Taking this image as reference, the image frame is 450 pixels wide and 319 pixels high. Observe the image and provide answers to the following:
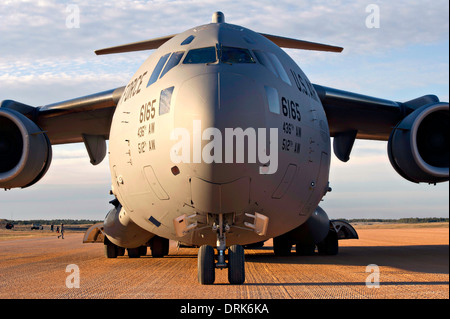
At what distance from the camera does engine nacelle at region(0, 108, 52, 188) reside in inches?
394

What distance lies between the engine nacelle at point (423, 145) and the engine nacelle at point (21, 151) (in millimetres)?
6726

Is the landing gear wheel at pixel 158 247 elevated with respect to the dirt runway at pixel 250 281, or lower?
lower

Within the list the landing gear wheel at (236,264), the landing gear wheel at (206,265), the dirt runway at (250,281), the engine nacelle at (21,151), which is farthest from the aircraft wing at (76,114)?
the landing gear wheel at (236,264)

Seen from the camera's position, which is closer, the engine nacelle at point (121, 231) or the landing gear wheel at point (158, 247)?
the engine nacelle at point (121, 231)

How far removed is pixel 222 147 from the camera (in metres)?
6.25

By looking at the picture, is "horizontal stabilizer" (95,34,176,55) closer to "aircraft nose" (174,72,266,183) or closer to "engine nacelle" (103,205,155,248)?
"engine nacelle" (103,205,155,248)

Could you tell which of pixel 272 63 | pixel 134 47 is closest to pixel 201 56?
pixel 272 63

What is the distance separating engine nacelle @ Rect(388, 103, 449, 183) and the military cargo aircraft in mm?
25

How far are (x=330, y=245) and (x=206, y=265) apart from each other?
7.69m

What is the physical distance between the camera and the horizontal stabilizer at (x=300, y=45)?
39.0 ft

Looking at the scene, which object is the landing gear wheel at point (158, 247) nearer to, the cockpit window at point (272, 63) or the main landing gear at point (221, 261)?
the main landing gear at point (221, 261)

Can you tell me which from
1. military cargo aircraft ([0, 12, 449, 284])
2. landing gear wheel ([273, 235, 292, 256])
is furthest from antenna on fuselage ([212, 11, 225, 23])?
landing gear wheel ([273, 235, 292, 256])

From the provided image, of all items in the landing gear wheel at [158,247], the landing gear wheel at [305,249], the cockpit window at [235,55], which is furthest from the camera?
the landing gear wheel at [158,247]

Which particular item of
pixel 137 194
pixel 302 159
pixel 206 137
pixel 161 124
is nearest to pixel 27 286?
pixel 137 194
